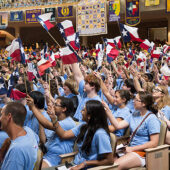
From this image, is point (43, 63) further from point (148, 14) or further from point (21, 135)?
point (148, 14)

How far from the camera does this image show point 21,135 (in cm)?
230

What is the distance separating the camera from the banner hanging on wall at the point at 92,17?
693 inches

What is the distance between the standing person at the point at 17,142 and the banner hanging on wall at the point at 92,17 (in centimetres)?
1543

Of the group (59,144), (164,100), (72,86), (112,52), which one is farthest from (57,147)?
(112,52)

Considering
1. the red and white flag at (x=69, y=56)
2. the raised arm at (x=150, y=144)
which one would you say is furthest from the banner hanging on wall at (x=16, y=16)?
the raised arm at (x=150, y=144)

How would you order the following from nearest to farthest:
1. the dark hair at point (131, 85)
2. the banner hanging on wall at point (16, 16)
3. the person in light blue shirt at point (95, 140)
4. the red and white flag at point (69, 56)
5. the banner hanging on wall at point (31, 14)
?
the person in light blue shirt at point (95, 140), the red and white flag at point (69, 56), the dark hair at point (131, 85), the banner hanging on wall at point (31, 14), the banner hanging on wall at point (16, 16)

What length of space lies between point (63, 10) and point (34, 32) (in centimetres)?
986

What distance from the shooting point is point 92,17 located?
17.9 m

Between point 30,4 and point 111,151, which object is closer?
point 111,151

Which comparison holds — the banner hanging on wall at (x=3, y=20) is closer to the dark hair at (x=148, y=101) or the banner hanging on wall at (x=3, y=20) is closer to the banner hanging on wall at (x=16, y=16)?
the banner hanging on wall at (x=16, y=16)

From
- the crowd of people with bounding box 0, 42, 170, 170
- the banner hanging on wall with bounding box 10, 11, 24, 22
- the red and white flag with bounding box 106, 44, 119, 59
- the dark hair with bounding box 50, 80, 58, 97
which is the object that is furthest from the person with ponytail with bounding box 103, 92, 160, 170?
the banner hanging on wall with bounding box 10, 11, 24, 22

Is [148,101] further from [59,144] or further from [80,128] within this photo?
[59,144]

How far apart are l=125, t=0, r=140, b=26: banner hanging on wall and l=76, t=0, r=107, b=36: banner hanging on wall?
4.65 feet

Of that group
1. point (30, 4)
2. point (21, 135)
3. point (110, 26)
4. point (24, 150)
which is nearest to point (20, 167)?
point (24, 150)
